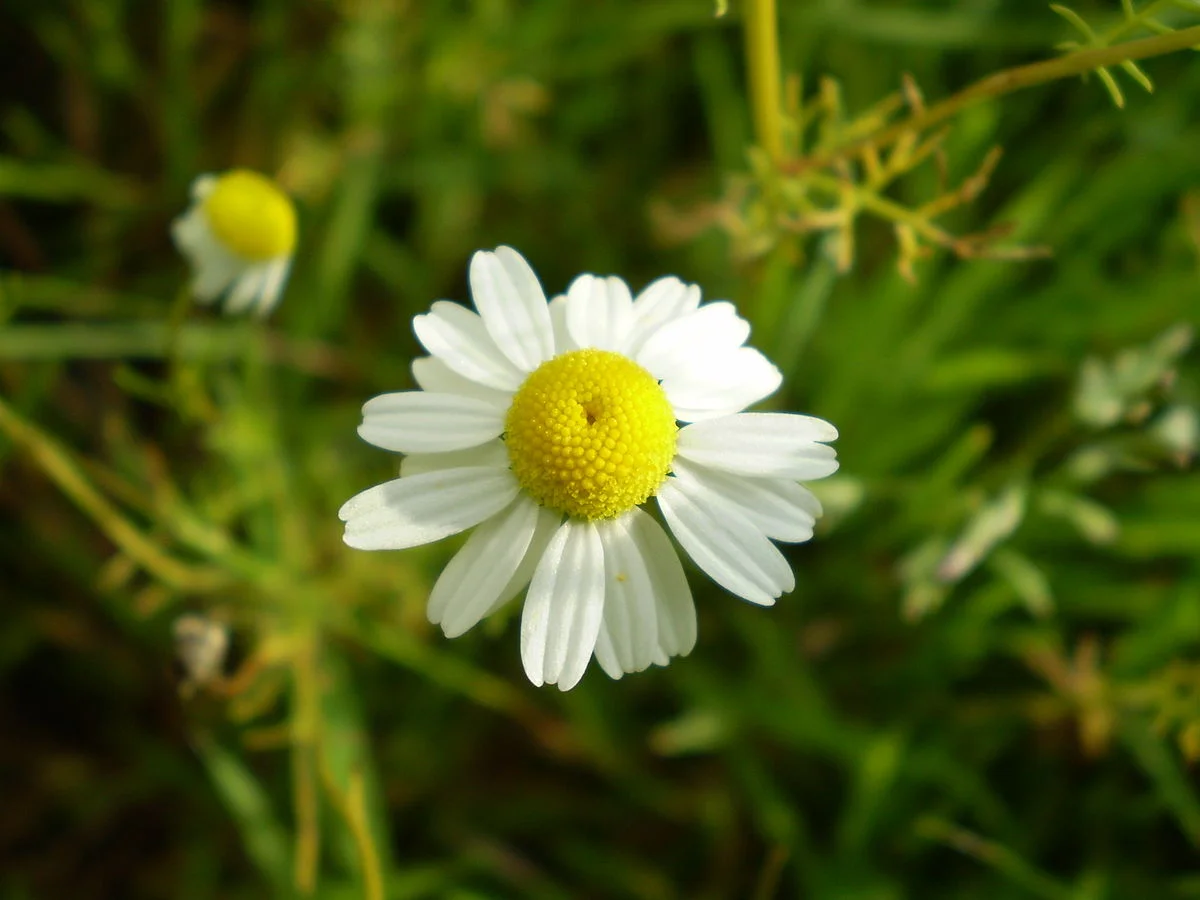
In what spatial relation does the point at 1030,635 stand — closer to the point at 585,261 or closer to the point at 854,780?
the point at 854,780

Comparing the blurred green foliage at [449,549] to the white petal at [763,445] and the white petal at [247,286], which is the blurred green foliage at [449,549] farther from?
the white petal at [763,445]

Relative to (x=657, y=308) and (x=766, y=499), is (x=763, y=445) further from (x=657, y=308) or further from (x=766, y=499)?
(x=657, y=308)

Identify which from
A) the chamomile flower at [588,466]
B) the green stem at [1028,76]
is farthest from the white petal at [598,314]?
the green stem at [1028,76]

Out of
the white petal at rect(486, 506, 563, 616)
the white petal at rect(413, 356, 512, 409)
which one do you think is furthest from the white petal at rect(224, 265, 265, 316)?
the white petal at rect(486, 506, 563, 616)

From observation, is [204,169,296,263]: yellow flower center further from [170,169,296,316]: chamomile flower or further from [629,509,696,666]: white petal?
[629,509,696,666]: white petal

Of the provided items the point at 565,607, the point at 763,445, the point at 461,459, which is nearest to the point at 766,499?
the point at 763,445

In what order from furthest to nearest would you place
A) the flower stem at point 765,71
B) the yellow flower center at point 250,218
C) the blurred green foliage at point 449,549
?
the blurred green foliage at point 449,549
the yellow flower center at point 250,218
the flower stem at point 765,71

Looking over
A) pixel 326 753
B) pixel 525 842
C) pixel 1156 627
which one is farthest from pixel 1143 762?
pixel 326 753
